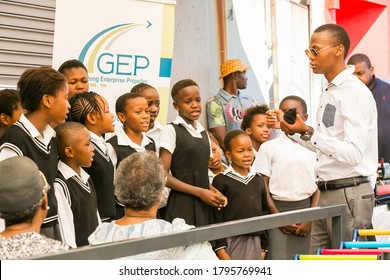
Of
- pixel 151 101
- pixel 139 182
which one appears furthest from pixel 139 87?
pixel 139 182

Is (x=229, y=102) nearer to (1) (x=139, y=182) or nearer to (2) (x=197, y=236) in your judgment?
(1) (x=139, y=182)

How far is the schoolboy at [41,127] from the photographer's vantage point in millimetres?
3467

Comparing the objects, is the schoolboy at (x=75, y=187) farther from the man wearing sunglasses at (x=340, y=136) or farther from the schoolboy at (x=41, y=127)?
the man wearing sunglasses at (x=340, y=136)

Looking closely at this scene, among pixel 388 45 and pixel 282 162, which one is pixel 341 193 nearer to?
pixel 282 162

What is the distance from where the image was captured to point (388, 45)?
1116 centimetres

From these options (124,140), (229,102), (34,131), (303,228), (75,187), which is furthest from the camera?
(229,102)

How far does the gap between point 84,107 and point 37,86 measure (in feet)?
1.78

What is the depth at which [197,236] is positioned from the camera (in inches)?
102

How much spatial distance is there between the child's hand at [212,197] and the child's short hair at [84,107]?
826 mm

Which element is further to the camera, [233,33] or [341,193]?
[233,33]

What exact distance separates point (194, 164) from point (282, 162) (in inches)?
34.9

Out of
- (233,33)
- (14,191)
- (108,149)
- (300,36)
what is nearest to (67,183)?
(108,149)

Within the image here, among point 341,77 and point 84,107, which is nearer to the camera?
point 341,77
